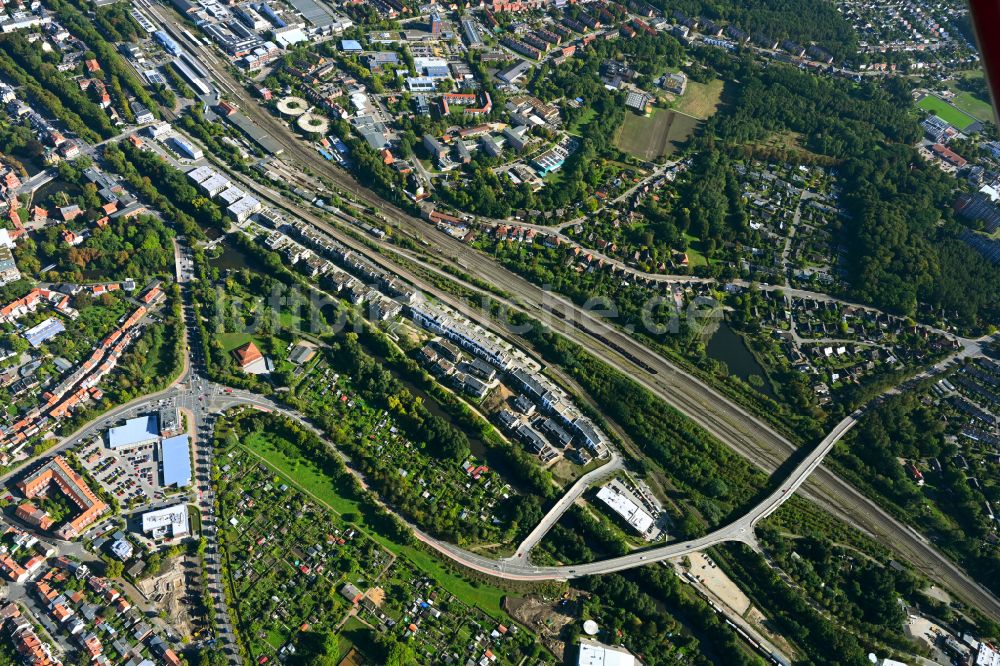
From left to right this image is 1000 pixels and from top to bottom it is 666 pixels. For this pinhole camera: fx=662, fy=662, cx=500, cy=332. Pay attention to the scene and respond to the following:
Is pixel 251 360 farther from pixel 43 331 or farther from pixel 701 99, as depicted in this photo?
pixel 701 99

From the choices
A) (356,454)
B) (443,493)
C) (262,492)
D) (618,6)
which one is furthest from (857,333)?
(618,6)

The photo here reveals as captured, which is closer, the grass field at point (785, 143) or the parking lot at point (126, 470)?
the parking lot at point (126, 470)

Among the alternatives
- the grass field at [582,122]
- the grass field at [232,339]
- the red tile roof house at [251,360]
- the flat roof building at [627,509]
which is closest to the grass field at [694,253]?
the grass field at [582,122]

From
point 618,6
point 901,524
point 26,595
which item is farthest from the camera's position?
point 618,6

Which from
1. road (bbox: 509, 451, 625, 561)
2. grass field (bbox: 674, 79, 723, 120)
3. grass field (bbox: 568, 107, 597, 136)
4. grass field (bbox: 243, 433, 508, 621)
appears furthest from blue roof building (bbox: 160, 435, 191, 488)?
grass field (bbox: 674, 79, 723, 120)

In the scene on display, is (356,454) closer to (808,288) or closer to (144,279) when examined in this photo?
(144,279)

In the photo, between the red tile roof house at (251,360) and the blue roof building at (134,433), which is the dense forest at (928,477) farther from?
the blue roof building at (134,433)

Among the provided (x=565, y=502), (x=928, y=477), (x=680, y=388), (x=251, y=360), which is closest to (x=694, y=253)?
(x=680, y=388)
